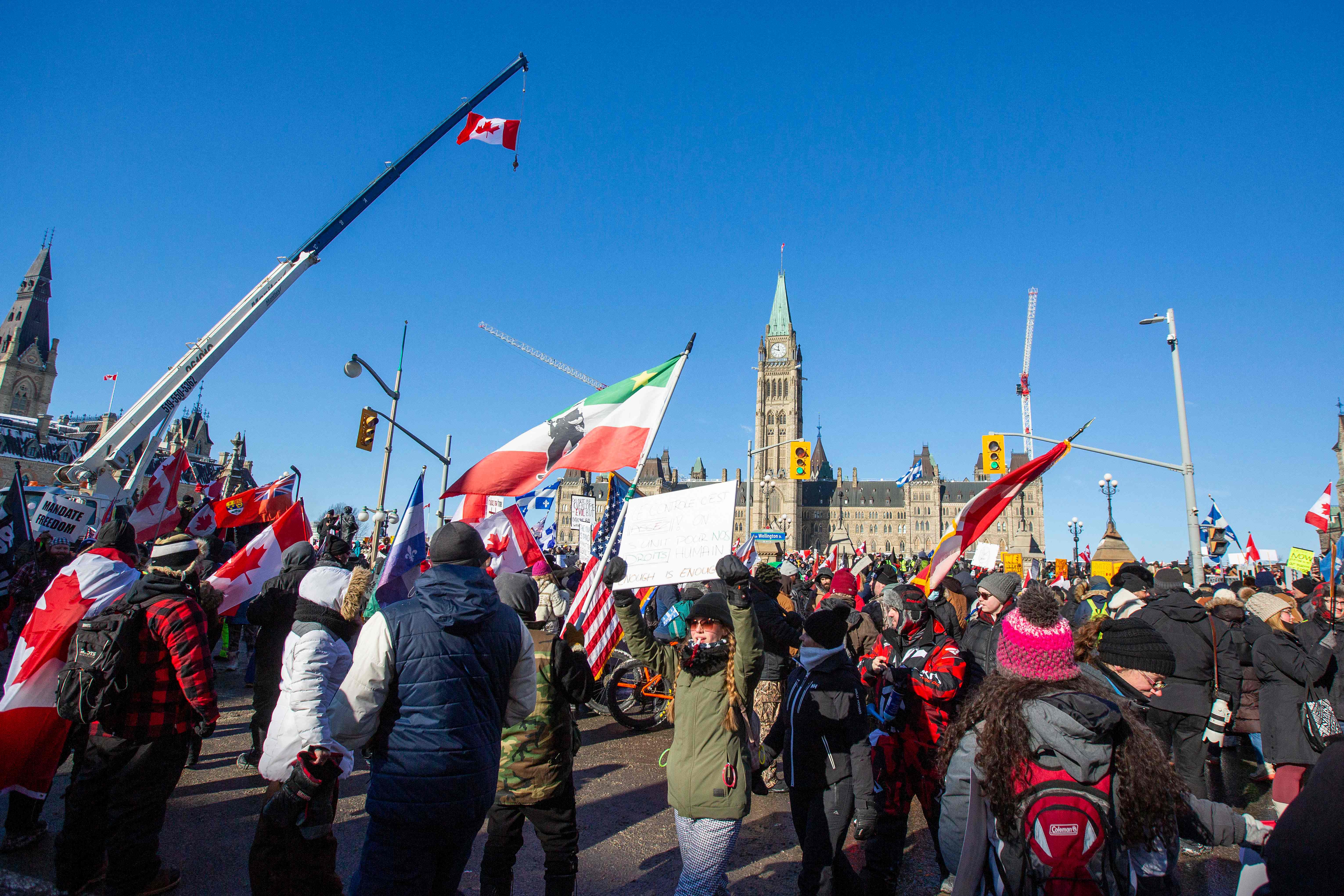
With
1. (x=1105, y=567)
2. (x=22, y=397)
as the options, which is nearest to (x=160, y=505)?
(x=1105, y=567)

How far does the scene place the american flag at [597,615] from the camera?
4727 millimetres

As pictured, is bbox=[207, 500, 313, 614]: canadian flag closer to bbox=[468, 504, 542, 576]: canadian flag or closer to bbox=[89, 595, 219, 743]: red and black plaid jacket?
bbox=[468, 504, 542, 576]: canadian flag

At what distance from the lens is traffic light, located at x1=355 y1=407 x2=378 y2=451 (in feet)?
65.6

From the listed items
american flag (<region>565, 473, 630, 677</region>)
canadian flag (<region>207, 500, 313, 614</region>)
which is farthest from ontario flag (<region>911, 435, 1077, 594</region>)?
canadian flag (<region>207, 500, 313, 614</region>)

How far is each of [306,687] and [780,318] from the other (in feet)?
417

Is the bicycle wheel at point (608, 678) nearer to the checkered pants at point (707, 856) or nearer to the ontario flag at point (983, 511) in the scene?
the ontario flag at point (983, 511)

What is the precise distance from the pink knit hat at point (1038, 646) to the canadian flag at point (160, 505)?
45.6 ft

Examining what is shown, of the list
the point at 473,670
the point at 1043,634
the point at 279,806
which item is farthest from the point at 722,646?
the point at 279,806

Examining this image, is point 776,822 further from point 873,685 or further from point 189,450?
point 189,450

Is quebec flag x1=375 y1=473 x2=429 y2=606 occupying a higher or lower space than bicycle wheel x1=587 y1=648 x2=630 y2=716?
higher

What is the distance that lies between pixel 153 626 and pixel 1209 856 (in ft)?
26.6

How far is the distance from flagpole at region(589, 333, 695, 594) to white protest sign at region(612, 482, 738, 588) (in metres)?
0.09

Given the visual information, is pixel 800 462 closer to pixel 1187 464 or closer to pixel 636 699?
pixel 1187 464

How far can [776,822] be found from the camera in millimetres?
6156
